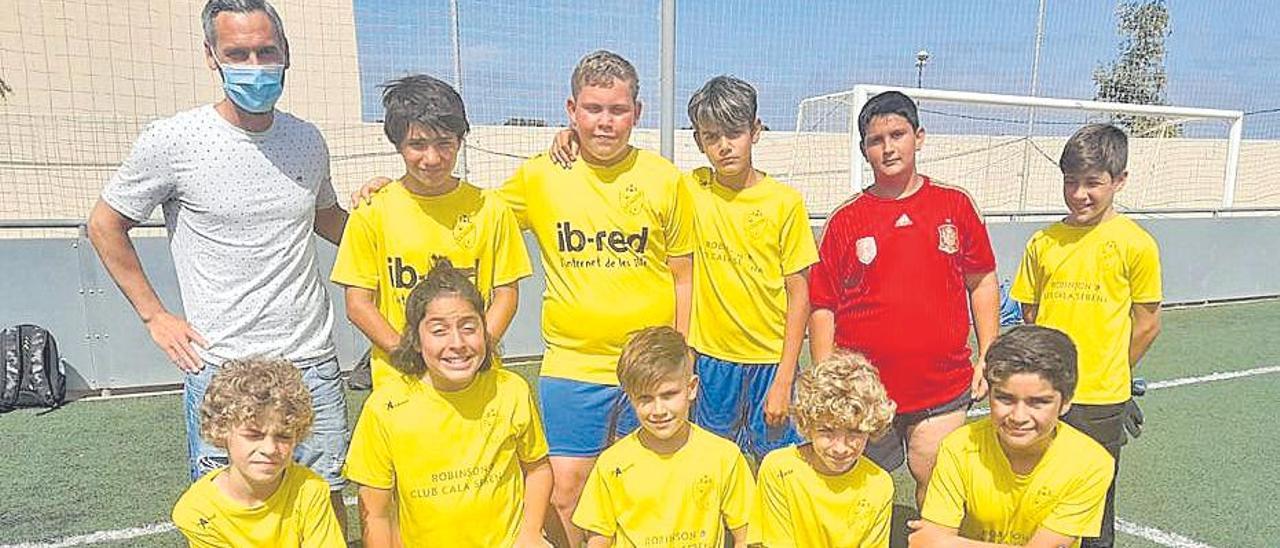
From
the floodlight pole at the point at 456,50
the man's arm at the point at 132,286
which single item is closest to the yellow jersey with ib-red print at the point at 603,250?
the man's arm at the point at 132,286

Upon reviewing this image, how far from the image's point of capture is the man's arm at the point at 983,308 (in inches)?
122

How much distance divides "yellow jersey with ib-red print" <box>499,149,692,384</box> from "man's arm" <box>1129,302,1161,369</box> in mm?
1847

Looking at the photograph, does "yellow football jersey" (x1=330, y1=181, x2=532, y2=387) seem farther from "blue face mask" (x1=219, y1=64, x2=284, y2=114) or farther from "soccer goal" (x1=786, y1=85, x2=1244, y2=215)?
"soccer goal" (x1=786, y1=85, x2=1244, y2=215)

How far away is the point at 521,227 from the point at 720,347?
91cm

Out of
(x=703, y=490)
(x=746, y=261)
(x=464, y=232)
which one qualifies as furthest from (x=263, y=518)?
(x=746, y=261)

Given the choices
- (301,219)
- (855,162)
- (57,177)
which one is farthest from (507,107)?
(57,177)

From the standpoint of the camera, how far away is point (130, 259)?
276 centimetres

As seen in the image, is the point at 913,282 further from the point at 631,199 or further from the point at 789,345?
the point at 631,199

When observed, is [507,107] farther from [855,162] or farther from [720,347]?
[720,347]

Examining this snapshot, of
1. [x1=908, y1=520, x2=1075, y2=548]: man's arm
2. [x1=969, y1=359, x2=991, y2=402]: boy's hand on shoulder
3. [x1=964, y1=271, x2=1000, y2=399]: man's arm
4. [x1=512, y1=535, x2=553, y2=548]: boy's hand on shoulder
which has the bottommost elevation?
[x1=512, y1=535, x2=553, y2=548]: boy's hand on shoulder

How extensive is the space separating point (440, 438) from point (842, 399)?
126 centimetres

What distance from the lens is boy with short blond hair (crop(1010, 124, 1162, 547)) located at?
317cm

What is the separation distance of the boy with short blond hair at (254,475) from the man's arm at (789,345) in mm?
1611

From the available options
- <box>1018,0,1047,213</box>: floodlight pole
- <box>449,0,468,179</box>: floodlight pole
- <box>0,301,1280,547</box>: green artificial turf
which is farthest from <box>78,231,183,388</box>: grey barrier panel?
<box>1018,0,1047,213</box>: floodlight pole
